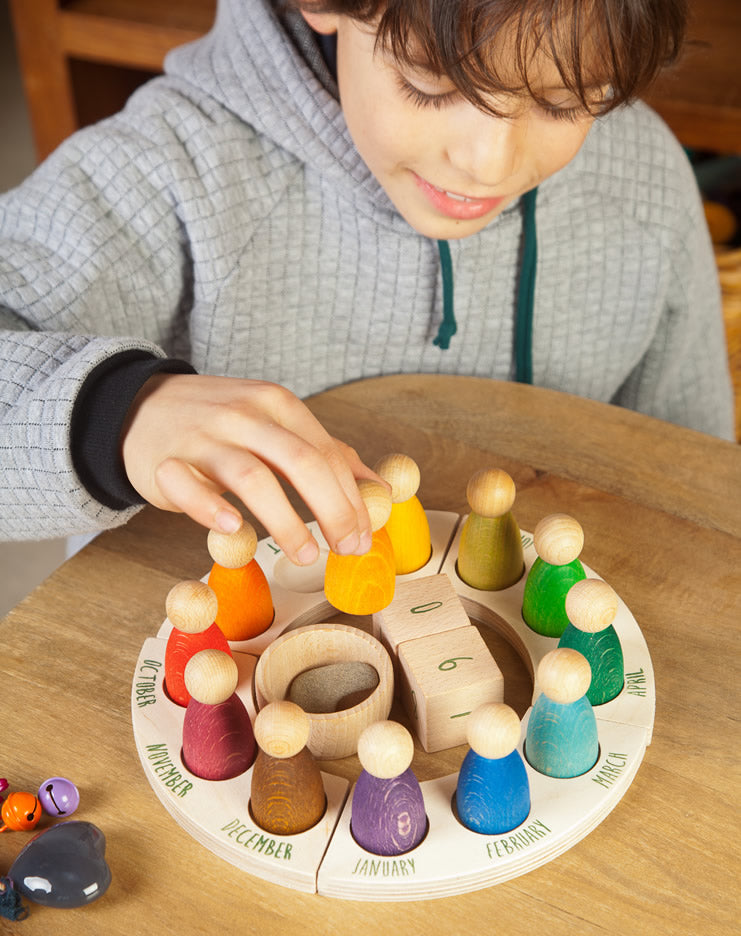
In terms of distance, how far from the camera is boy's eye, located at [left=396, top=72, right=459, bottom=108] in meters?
→ 0.67

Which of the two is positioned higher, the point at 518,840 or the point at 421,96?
the point at 421,96

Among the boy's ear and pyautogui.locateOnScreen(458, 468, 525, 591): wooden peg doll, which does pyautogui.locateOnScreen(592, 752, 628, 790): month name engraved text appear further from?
the boy's ear

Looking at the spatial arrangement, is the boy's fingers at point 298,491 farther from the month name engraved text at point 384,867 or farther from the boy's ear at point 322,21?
the boy's ear at point 322,21

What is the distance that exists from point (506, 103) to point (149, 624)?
1.39 ft

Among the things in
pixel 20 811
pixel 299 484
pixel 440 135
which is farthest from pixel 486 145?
pixel 20 811

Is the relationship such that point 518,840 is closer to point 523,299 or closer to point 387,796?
point 387,796

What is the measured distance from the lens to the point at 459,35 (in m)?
0.60

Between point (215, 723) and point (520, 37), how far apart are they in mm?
449

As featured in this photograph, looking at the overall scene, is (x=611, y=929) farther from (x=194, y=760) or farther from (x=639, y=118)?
(x=639, y=118)

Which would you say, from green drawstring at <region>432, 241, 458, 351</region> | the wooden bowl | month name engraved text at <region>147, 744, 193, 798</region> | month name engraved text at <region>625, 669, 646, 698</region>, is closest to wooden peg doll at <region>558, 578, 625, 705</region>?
month name engraved text at <region>625, 669, 646, 698</region>

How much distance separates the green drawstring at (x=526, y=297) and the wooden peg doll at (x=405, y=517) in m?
0.39

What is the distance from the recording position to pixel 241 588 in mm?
574

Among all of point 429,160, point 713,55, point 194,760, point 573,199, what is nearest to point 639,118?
point 573,199

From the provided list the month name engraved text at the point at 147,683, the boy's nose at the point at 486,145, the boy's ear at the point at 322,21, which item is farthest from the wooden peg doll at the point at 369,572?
the boy's ear at the point at 322,21
